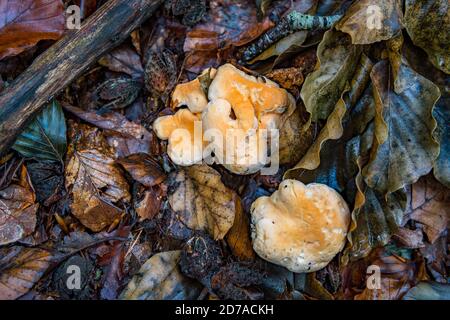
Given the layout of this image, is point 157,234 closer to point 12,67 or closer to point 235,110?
point 235,110

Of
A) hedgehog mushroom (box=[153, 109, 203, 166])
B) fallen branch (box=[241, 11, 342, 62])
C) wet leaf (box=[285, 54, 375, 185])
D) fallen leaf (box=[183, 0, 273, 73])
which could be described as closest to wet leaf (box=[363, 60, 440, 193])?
wet leaf (box=[285, 54, 375, 185])

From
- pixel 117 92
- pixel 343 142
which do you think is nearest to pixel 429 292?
pixel 343 142

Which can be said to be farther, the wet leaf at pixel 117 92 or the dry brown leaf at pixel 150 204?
the wet leaf at pixel 117 92

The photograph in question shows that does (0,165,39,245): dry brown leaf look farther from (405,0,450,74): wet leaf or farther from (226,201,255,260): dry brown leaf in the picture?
(405,0,450,74): wet leaf

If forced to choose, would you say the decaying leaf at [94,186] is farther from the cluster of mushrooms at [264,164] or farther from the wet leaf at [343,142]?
the wet leaf at [343,142]

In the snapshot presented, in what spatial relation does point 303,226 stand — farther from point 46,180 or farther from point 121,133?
point 46,180

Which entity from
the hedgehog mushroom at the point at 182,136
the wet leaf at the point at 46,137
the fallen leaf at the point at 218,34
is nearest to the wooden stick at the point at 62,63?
the wet leaf at the point at 46,137

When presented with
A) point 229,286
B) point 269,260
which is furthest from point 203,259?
point 269,260
